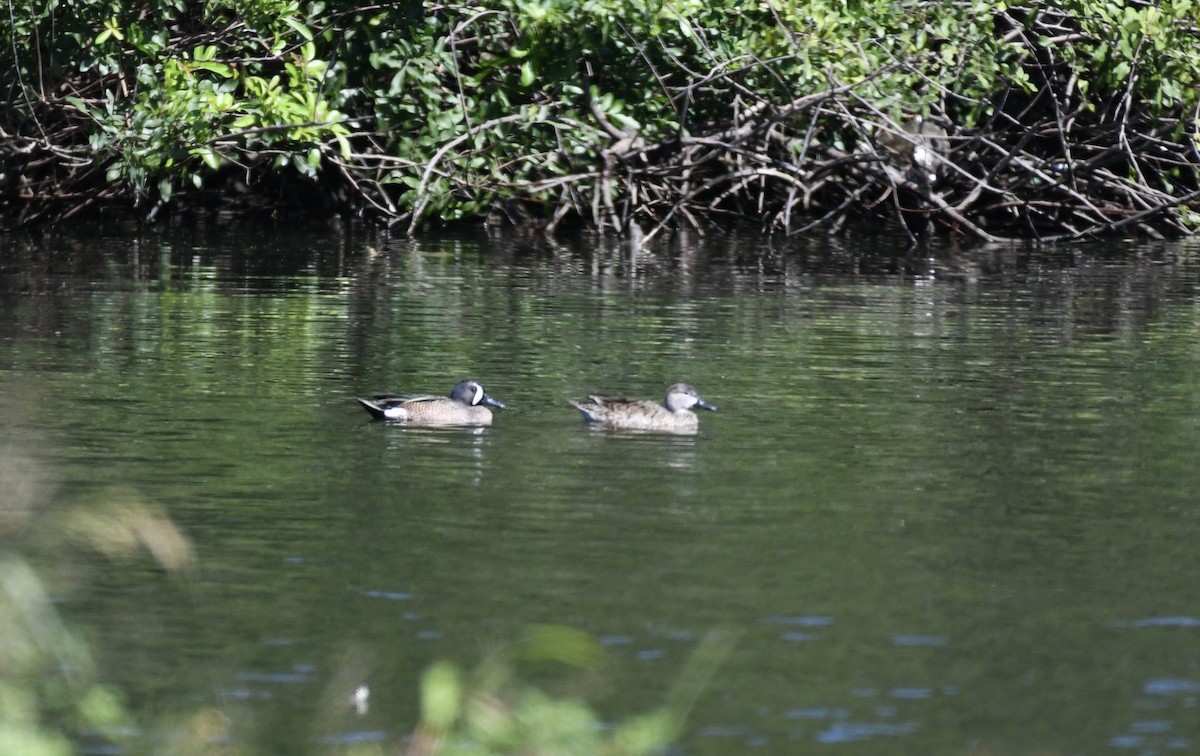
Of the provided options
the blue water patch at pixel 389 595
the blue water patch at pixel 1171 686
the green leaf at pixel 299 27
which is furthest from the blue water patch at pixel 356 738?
the green leaf at pixel 299 27

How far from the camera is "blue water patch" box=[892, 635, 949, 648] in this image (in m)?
7.46

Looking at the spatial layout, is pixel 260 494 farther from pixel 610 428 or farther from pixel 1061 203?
pixel 1061 203

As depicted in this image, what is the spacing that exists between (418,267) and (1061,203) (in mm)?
8571

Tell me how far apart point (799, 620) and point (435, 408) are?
4.58 meters

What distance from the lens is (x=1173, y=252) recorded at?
2459 cm

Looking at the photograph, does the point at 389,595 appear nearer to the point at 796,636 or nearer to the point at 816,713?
the point at 796,636

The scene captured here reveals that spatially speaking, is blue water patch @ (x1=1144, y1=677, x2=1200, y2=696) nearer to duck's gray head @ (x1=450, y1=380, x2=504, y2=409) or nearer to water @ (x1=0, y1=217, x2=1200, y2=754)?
water @ (x1=0, y1=217, x2=1200, y2=754)

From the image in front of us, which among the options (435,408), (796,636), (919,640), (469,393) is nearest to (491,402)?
(469,393)

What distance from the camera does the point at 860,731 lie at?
258 inches

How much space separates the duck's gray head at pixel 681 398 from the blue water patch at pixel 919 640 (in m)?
4.70

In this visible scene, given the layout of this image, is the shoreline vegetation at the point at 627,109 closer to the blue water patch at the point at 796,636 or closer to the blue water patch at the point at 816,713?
the blue water patch at the point at 796,636

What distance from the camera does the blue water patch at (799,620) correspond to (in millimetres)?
7684

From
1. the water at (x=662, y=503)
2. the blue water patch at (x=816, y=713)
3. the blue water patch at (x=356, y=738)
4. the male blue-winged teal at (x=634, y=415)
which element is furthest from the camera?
the male blue-winged teal at (x=634, y=415)

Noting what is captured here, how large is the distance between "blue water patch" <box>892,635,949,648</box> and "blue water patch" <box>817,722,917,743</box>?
0.85 m
